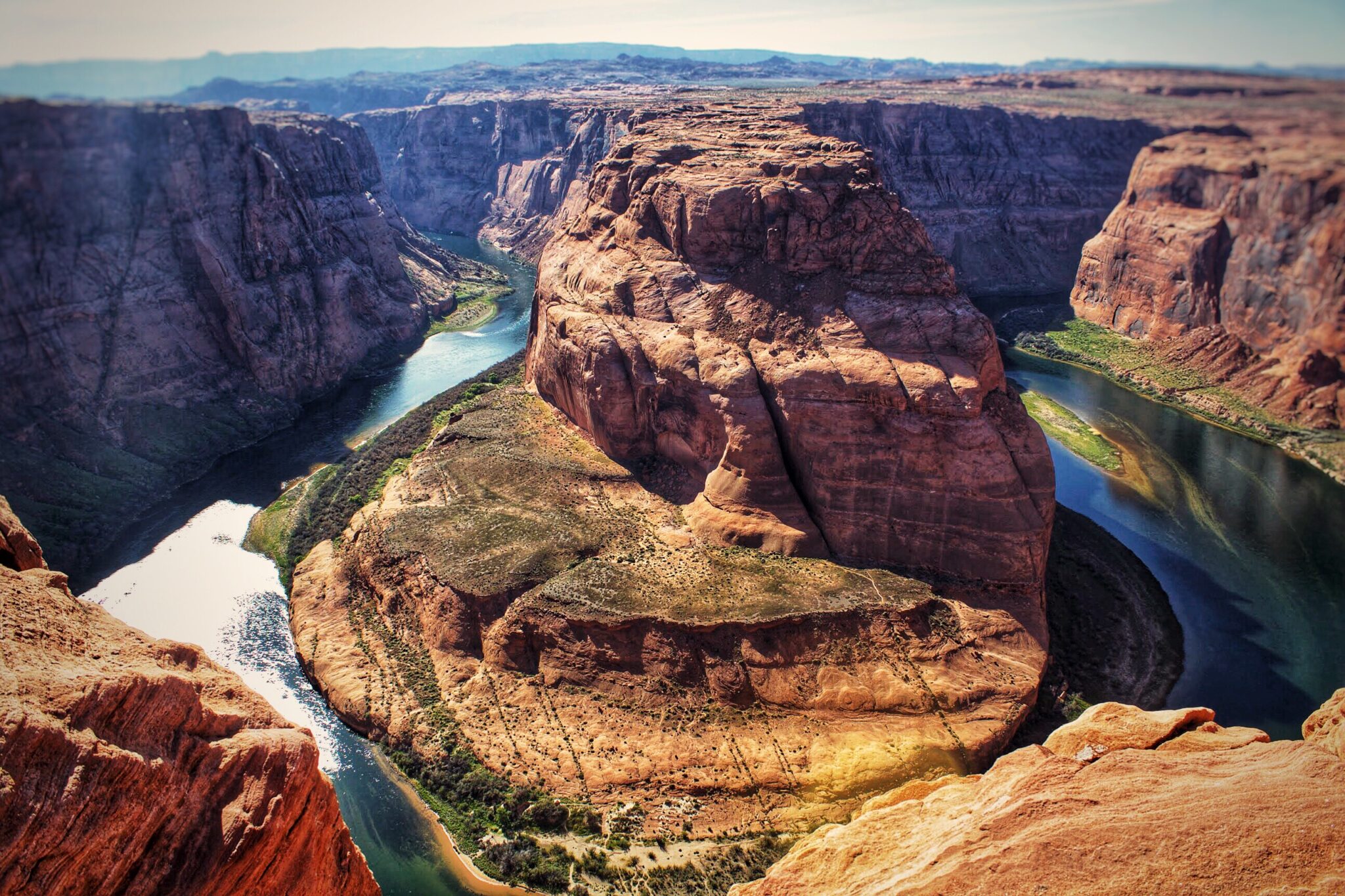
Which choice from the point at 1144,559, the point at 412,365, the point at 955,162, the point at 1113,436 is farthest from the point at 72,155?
the point at 955,162

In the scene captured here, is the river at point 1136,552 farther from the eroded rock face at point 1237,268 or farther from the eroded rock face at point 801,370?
the eroded rock face at point 801,370

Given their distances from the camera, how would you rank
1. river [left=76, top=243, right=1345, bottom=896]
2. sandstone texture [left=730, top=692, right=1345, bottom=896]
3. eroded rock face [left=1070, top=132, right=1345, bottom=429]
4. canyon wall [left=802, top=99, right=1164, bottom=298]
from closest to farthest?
sandstone texture [left=730, top=692, right=1345, bottom=896]
river [left=76, top=243, right=1345, bottom=896]
eroded rock face [left=1070, top=132, right=1345, bottom=429]
canyon wall [left=802, top=99, right=1164, bottom=298]

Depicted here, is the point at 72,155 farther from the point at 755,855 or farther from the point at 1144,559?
the point at 1144,559

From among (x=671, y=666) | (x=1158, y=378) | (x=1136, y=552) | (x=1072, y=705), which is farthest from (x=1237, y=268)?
(x=671, y=666)

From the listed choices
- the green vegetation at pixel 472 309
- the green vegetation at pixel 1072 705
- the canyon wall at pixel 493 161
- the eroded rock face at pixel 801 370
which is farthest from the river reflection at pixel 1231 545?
the canyon wall at pixel 493 161

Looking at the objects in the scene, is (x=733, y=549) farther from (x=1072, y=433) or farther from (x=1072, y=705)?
(x=1072, y=433)

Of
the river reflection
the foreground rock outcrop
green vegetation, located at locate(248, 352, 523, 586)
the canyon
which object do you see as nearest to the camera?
the foreground rock outcrop

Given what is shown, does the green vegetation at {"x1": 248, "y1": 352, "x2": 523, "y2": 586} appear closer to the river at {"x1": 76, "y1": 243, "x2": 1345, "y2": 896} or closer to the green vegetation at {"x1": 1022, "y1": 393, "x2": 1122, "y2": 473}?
the river at {"x1": 76, "y1": 243, "x2": 1345, "y2": 896}

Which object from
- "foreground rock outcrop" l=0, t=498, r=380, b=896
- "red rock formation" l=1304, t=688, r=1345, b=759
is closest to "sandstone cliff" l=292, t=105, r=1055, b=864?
"red rock formation" l=1304, t=688, r=1345, b=759
